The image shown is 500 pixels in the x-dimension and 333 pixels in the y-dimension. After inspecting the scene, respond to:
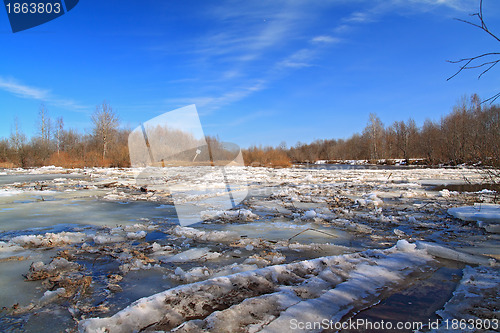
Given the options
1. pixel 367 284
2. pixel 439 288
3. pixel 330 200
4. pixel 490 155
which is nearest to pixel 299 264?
pixel 367 284

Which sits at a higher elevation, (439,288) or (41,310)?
(41,310)

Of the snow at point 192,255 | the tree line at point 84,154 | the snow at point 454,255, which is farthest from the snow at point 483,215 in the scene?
the tree line at point 84,154

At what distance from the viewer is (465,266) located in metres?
2.52

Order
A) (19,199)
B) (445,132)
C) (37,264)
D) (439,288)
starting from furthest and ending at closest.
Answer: (445,132)
(19,199)
(37,264)
(439,288)

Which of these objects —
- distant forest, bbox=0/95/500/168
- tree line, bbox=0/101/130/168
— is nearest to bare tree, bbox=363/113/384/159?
distant forest, bbox=0/95/500/168

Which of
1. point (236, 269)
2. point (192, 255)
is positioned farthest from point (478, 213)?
point (192, 255)

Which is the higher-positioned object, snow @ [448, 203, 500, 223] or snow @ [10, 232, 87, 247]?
snow @ [10, 232, 87, 247]

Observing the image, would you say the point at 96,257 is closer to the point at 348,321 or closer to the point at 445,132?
the point at 348,321

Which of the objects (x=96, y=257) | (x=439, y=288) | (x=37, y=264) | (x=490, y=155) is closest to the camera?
(x=439, y=288)

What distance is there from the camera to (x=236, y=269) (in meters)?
2.36

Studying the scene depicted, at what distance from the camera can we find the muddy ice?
1.65 meters

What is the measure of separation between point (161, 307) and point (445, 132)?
42403 mm

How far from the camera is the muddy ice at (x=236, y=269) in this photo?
65.1 inches

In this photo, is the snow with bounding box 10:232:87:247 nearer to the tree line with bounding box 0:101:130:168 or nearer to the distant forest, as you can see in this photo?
the distant forest
